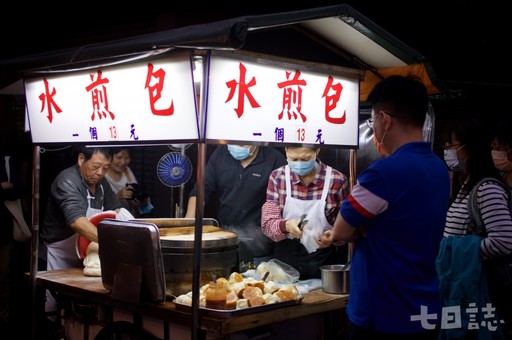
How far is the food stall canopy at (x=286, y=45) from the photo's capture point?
12.1 ft

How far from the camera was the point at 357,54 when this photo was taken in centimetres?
511

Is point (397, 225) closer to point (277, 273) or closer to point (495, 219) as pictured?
point (495, 219)

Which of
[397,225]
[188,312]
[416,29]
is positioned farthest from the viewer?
[416,29]

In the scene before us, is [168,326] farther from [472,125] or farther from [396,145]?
[472,125]

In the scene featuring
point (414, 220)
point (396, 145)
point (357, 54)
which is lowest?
point (414, 220)

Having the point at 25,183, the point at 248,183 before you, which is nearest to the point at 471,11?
the point at 248,183

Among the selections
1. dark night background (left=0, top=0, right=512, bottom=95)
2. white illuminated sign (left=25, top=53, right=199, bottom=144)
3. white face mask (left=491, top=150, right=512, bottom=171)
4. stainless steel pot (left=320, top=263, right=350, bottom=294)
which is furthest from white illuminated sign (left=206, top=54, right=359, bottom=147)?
dark night background (left=0, top=0, right=512, bottom=95)

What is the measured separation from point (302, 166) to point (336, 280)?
4.05 ft

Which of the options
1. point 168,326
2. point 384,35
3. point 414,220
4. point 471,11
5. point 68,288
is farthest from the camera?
point 471,11

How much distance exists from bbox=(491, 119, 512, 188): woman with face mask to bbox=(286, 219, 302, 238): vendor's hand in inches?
77.2

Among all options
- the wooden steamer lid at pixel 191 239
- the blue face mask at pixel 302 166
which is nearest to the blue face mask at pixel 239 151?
the blue face mask at pixel 302 166

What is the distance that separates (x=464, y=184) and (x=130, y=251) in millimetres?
2728

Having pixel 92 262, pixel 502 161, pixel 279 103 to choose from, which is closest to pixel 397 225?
pixel 279 103

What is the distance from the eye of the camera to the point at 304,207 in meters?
5.69
